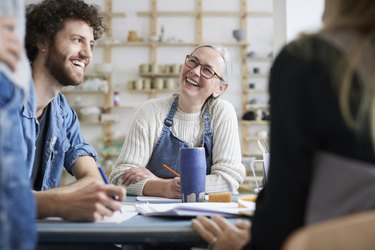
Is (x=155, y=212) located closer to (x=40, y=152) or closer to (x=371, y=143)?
(x=371, y=143)

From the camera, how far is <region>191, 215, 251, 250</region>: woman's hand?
0.99 m

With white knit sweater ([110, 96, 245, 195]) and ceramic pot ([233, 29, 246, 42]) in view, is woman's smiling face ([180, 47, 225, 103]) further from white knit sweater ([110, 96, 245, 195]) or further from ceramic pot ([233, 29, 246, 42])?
ceramic pot ([233, 29, 246, 42])

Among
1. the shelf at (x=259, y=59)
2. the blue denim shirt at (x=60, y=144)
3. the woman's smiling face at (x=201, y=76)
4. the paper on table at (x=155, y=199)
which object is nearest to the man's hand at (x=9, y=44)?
the paper on table at (x=155, y=199)

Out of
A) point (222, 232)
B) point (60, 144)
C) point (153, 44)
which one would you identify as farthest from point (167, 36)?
point (222, 232)

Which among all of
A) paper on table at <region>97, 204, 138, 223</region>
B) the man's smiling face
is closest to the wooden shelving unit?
the man's smiling face

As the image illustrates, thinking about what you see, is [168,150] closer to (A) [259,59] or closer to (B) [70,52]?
(B) [70,52]

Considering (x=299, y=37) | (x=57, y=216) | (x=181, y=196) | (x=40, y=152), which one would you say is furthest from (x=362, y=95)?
(x=40, y=152)

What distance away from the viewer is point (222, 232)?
1.02 metres

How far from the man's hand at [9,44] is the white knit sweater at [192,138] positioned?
1.23 m

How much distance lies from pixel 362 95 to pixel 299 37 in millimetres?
149

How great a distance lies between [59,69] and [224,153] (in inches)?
33.5

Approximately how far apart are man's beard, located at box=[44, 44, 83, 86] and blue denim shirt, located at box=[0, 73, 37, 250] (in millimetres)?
1265

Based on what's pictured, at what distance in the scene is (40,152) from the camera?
75.2 inches

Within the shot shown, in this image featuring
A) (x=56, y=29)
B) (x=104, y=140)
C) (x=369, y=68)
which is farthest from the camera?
(x=104, y=140)
